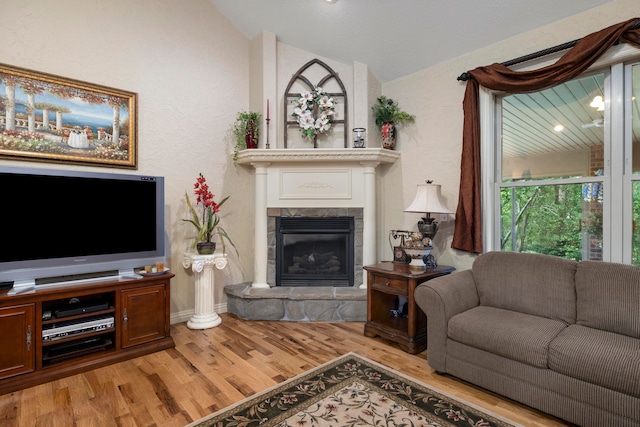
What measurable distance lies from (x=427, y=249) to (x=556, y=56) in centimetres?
184

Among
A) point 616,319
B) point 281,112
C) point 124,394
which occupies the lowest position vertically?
point 124,394

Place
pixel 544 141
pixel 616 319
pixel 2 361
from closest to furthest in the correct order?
pixel 616 319, pixel 2 361, pixel 544 141

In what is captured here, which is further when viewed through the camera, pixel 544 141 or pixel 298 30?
pixel 298 30

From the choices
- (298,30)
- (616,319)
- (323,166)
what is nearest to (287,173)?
(323,166)

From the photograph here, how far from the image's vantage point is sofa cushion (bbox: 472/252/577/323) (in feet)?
7.53

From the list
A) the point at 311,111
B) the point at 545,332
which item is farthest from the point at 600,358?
the point at 311,111

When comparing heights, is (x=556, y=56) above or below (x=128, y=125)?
above

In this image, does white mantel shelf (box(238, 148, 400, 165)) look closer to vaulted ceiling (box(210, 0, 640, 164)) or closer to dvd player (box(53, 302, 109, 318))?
vaulted ceiling (box(210, 0, 640, 164))

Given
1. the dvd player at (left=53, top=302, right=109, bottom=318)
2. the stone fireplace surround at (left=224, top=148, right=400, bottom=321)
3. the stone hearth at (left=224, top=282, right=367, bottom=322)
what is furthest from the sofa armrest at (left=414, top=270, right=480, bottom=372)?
the dvd player at (left=53, top=302, right=109, bottom=318)

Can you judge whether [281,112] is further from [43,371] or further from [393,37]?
[43,371]

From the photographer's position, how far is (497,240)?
10.5 feet

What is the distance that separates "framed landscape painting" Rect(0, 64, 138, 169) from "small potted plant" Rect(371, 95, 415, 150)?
2.46 metres

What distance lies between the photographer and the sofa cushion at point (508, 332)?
6.40 ft

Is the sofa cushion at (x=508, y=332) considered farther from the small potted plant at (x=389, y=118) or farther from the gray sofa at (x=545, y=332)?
the small potted plant at (x=389, y=118)
